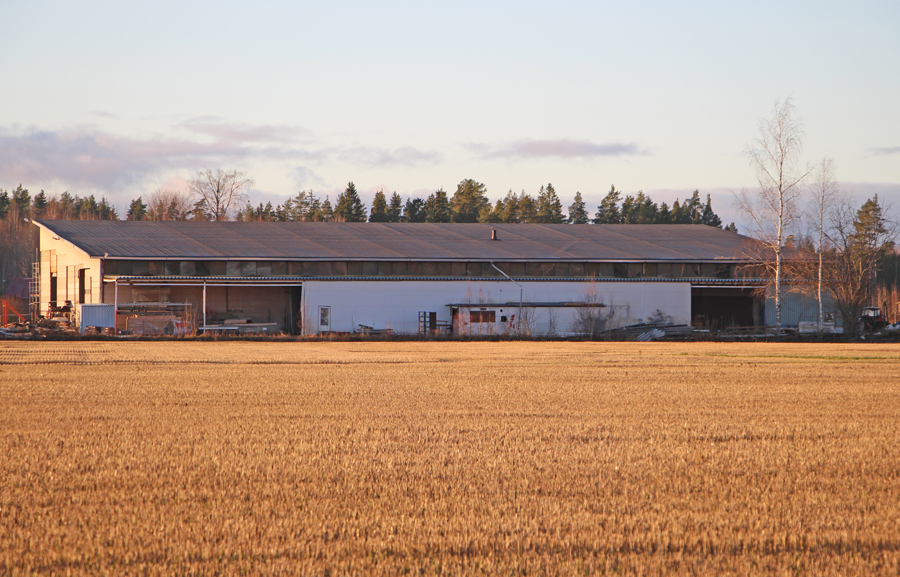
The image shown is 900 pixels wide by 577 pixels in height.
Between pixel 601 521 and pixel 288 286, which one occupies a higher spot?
pixel 288 286

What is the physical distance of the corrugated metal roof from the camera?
4525cm

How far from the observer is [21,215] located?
11125 centimetres

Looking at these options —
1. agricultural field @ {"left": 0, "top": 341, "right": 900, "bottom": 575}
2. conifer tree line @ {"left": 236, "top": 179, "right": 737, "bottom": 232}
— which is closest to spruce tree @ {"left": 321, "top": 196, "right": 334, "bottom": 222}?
conifer tree line @ {"left": 236, "top": 179, "right": 737, "bottom": 232}

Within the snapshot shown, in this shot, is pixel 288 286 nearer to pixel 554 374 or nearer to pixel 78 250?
pixel 78 250

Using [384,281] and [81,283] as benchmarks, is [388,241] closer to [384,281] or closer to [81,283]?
[384,281]

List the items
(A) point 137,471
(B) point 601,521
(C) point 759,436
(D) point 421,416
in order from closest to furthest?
(B) point 601,521, (A) point 137,471, (C) point 759,436, (D) point 421,416

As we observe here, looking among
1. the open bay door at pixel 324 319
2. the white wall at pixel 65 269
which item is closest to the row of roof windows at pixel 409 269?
the white wall at pixel 65 269

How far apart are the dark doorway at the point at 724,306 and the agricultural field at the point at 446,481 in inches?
1339

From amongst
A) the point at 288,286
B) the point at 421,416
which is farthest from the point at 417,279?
the point at 421,416

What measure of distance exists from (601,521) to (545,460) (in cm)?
221

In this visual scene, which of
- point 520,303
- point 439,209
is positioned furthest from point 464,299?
point 439,209

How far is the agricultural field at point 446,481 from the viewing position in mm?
5348

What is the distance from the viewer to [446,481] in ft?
24.1

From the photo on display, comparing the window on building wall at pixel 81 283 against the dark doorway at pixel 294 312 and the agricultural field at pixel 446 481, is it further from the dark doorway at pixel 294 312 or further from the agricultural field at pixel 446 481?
the agricultural field at pixel 446 481
